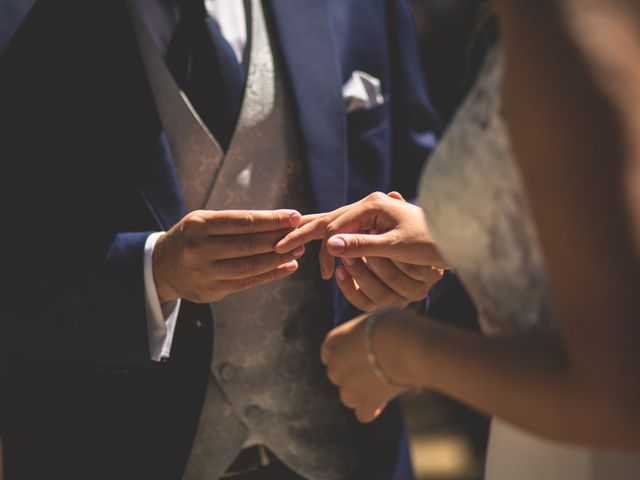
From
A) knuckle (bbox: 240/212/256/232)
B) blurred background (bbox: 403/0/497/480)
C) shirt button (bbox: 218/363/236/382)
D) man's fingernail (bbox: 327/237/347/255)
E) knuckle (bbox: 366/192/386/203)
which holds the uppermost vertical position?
knuckle (bbox: 240/212/256/232)

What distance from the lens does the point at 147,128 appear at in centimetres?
127

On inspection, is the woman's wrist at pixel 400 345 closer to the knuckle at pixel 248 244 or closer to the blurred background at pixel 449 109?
the knuckle at pixel 248 244

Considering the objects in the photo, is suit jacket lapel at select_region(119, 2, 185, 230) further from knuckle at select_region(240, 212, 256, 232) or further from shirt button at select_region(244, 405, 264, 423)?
shirt button at select_region(244, 405, 264, 423)

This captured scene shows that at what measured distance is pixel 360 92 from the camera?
4.84 ft

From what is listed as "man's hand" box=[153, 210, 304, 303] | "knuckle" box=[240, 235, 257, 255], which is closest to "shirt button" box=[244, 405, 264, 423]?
"man's hand" box=[153, 210, 304, 303]

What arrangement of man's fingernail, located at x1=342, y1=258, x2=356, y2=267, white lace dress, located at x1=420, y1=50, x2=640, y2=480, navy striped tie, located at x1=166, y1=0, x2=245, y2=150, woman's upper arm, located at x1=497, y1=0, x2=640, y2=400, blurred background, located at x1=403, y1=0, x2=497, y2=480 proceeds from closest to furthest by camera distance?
woman's upper arm, located at x1=497, y1=0, x2=640, y2=400 → white lace dress, located at x1=420, y1=50, x2=640, y2=480 → man's fingernail, located at x1=342, y1=258, x2=356, y2=267 → navy striped tie, located at x1=166, y1=0, x2=245, y2=150 → blurred background, located at x1=403, y1=0, x2=497, y2=480

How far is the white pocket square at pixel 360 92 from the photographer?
1.47 metres

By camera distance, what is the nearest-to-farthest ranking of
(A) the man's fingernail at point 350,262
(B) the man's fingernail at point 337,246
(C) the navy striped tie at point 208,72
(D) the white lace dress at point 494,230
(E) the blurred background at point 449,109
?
(D) the white lace dress at point 494,230
(B) the man's fingernail at point 337,246
(A) the man's fingernail at point 350,262
(C) the navy striped tie at point 208,72
(E) the blurred background at point 449,109

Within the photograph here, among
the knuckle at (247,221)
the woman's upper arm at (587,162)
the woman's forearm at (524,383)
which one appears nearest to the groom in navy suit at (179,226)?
the knuckle at (247,221)

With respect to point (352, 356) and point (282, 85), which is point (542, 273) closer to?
point (352, 356)

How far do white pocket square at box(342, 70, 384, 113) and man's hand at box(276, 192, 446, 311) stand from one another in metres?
0.33

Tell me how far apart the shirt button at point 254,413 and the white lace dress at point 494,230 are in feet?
2.24

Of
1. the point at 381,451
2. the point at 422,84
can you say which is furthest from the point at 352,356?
the point at 422,84

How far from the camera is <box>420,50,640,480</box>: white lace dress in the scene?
0.73 metres
